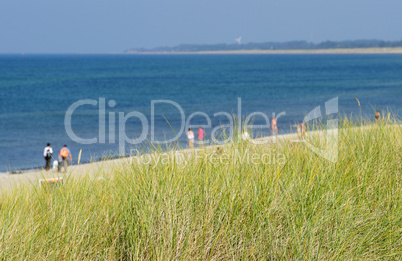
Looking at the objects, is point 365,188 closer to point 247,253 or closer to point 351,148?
point 351,148

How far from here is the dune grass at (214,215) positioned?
3.79 metres

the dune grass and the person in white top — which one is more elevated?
the person in white top

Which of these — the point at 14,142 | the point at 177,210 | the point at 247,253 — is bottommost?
the point at 14,142

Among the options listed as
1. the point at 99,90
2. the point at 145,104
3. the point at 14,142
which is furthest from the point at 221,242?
the point at 99,90

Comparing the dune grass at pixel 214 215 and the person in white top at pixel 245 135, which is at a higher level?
the person in white top at pixel 245 135

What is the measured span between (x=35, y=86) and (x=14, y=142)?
5214 centimetres

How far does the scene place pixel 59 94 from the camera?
6656 centimetres

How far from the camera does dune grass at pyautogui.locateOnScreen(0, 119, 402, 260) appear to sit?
379cm

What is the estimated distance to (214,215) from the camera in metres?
4.10

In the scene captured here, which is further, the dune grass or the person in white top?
the person in white top

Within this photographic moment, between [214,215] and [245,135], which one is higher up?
[245,135]

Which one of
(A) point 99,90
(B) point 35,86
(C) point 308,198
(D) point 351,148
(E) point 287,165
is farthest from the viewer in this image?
(B) point 35,86

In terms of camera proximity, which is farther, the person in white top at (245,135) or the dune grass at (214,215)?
the person in white top at (245,135)

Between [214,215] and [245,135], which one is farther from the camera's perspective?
[245,135]
